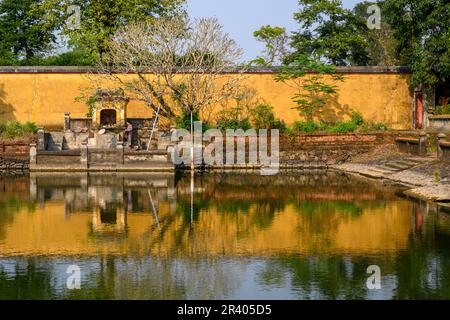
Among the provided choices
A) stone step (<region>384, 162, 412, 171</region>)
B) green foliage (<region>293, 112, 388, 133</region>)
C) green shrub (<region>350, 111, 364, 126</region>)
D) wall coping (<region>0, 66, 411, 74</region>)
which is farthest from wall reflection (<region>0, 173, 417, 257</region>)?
wall coping (<region>0, 66, 411, 74</region>)

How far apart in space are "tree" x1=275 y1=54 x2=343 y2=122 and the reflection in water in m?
→ 13.0

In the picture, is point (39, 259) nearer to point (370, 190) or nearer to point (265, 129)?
point (370, 190)

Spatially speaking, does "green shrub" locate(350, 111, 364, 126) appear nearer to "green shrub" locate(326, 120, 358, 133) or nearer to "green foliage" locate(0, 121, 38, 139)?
"green shrub" locate(326, 120, 358, 133)

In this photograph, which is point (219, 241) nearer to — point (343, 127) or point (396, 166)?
point (396, 166)

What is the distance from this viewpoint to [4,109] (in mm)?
36812

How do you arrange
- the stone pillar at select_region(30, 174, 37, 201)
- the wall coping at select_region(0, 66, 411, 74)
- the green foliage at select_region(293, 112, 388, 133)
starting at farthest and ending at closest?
1. the wall coping at select_region(0, 66, 411, 74)
2. the green foliage at select_region(293, 112, 388, 133)
3. the stone pillar at select_region(30, 174, 37, 201)

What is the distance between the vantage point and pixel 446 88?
36.9m

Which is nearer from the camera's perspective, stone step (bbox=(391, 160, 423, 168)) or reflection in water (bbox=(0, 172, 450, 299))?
reflection in water (bbox=(0, 172, 450, 299))

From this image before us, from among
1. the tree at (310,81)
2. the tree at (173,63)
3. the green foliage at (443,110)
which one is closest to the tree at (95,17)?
the tree at (173,63)

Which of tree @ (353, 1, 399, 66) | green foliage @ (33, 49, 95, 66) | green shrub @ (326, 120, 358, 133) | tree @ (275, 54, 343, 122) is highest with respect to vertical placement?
tree @ (353, 1, 399, 66)

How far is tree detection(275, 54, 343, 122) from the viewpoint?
36.8m
